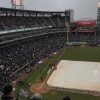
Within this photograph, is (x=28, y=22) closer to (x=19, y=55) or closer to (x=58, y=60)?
(x=58, y=60)

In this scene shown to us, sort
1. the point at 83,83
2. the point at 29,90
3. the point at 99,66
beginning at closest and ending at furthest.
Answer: the point at 29,90
the point at 83,83
the point at 99,66

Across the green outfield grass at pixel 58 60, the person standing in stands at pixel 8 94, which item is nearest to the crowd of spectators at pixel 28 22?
the green outfield grass at pixel 58 60

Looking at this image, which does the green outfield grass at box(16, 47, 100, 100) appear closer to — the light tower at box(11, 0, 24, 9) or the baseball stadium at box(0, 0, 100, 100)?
the baseball stadium at box(0, 0, 100, 100)

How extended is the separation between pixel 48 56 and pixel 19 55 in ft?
40.6

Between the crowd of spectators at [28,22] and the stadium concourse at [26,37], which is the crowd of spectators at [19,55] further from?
the crowd of spectators at [28,22]

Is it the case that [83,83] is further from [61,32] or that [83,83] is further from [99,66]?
[61,32]

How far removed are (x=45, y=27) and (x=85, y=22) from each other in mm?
21552

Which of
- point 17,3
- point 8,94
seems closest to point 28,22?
point 17,3

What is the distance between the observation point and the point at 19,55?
60562mm

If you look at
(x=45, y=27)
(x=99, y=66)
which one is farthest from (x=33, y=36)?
(x=99, y=66)

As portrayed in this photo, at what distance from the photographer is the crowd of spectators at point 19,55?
149 feet

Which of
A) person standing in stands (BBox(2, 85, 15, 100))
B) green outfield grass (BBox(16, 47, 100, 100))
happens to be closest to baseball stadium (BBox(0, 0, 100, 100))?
green outfield grass (BBox(16, 47, 100, 100))

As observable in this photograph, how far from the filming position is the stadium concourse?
51562mm

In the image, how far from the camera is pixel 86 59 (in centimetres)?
6681
